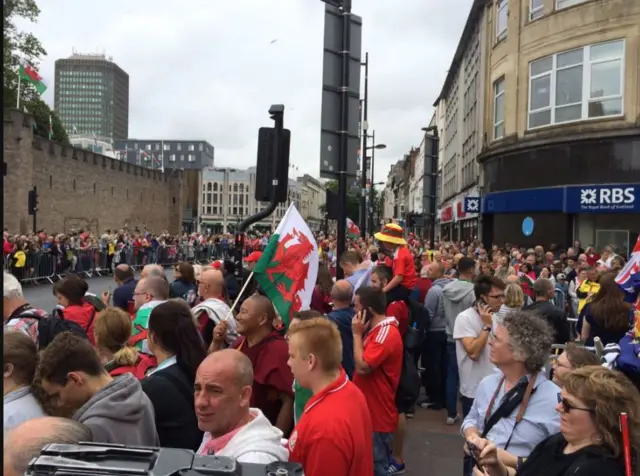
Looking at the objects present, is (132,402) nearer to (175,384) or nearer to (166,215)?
(175,384)

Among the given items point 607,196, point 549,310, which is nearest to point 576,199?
point 607,196

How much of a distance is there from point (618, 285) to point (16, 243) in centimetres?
1804

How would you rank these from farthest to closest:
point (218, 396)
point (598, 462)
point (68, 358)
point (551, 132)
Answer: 1. point (551, 132)
2. point (68, 358)
3. point (218, 396)
4. point (598, 462)

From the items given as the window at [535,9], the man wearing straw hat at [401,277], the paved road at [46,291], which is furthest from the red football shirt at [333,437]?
the window at [535,9]

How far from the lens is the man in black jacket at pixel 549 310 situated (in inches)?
247

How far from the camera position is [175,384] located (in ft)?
10.9

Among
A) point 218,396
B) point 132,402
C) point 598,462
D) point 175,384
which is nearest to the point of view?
point 598,462

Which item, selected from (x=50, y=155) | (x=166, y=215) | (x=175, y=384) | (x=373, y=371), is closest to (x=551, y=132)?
(x=373, y=371)

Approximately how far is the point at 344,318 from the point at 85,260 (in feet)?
66.7

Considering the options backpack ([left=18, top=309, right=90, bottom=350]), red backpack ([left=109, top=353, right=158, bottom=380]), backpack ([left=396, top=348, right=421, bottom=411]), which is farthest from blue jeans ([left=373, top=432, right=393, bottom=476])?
backpack ([left=18, top=309, right=90, bottom=350])

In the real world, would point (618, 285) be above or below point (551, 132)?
below

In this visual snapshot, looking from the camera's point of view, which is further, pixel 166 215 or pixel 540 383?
pixel 166 215

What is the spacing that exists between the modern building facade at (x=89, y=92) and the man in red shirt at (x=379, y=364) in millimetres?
152719

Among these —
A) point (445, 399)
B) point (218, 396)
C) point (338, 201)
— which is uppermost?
point (338, 201)
